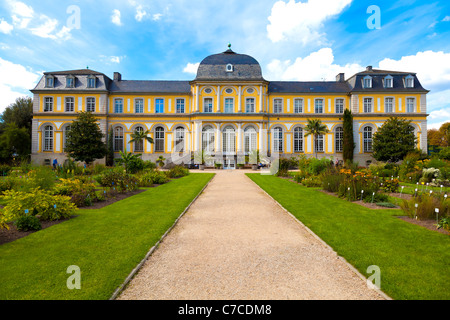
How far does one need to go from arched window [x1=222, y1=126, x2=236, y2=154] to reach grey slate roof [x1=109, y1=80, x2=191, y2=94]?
795 cm

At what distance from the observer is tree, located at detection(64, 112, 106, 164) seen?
2856cm

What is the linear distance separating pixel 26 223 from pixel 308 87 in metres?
35.9

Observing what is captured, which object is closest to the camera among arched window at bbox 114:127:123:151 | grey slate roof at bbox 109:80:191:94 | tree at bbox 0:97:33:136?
arched window at bbox 114:127:123:151

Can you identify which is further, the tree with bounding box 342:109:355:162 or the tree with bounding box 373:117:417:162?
the tree with bounding box 342:109:355:162

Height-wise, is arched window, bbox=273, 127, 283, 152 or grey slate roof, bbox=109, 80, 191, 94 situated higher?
grey slate roof, bbox=109, 80, 191, 94

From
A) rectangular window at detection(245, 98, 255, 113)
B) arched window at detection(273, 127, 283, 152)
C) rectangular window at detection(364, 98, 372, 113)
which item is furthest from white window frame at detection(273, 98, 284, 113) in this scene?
rectangular window at detection(364, 98, 372, 113)

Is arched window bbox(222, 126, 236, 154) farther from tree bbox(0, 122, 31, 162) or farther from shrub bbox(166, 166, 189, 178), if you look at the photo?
tree bbox(0, 122, 31, 162)

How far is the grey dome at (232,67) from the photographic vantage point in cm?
3397

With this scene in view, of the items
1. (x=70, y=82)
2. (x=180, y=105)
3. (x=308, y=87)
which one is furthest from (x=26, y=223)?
(x=308, y=87)

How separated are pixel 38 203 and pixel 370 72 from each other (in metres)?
39.0

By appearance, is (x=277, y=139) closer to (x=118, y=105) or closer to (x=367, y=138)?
(x=367, y=138)

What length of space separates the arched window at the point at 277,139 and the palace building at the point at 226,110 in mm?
131

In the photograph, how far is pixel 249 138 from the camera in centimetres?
3388
